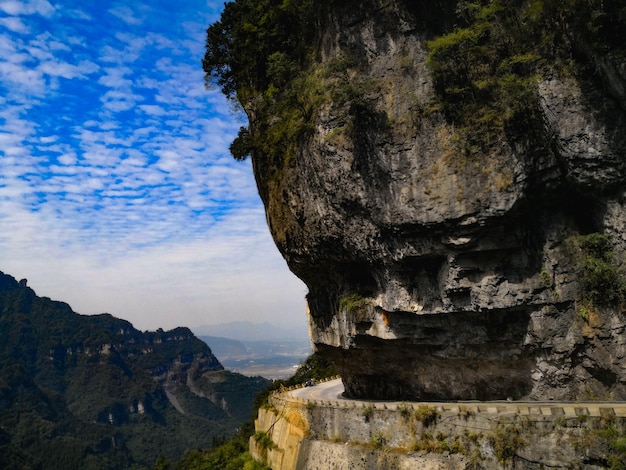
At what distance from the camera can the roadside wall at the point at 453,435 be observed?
1441 cm

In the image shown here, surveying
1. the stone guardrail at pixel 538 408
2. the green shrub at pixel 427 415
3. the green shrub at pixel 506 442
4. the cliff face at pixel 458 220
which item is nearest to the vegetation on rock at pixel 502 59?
the cliff face at pixel 458 220

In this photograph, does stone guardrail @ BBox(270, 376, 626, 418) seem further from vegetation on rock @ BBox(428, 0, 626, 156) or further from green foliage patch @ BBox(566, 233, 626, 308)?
vegetation on rock @ BBox(428, 0, 626, 156)

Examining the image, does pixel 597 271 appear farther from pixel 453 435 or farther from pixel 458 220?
pixel 453 435

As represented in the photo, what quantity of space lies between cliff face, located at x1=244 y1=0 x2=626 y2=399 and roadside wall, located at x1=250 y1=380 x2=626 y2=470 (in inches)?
124

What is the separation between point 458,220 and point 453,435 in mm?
8483

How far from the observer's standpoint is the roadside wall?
14.4 metres

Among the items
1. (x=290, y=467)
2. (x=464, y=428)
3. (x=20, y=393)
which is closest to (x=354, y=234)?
(x=464, y=428)

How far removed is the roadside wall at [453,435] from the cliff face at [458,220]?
3152 millimetres

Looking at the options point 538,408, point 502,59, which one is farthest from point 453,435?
point 502,59

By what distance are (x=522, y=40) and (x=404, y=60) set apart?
5150 mm

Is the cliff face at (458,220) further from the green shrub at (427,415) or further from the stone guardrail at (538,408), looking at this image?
the green shrub at (427,415)

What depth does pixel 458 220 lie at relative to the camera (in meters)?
19.7

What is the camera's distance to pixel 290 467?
24.0 metres

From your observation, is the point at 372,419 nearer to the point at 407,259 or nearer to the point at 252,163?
the point at 407,259
